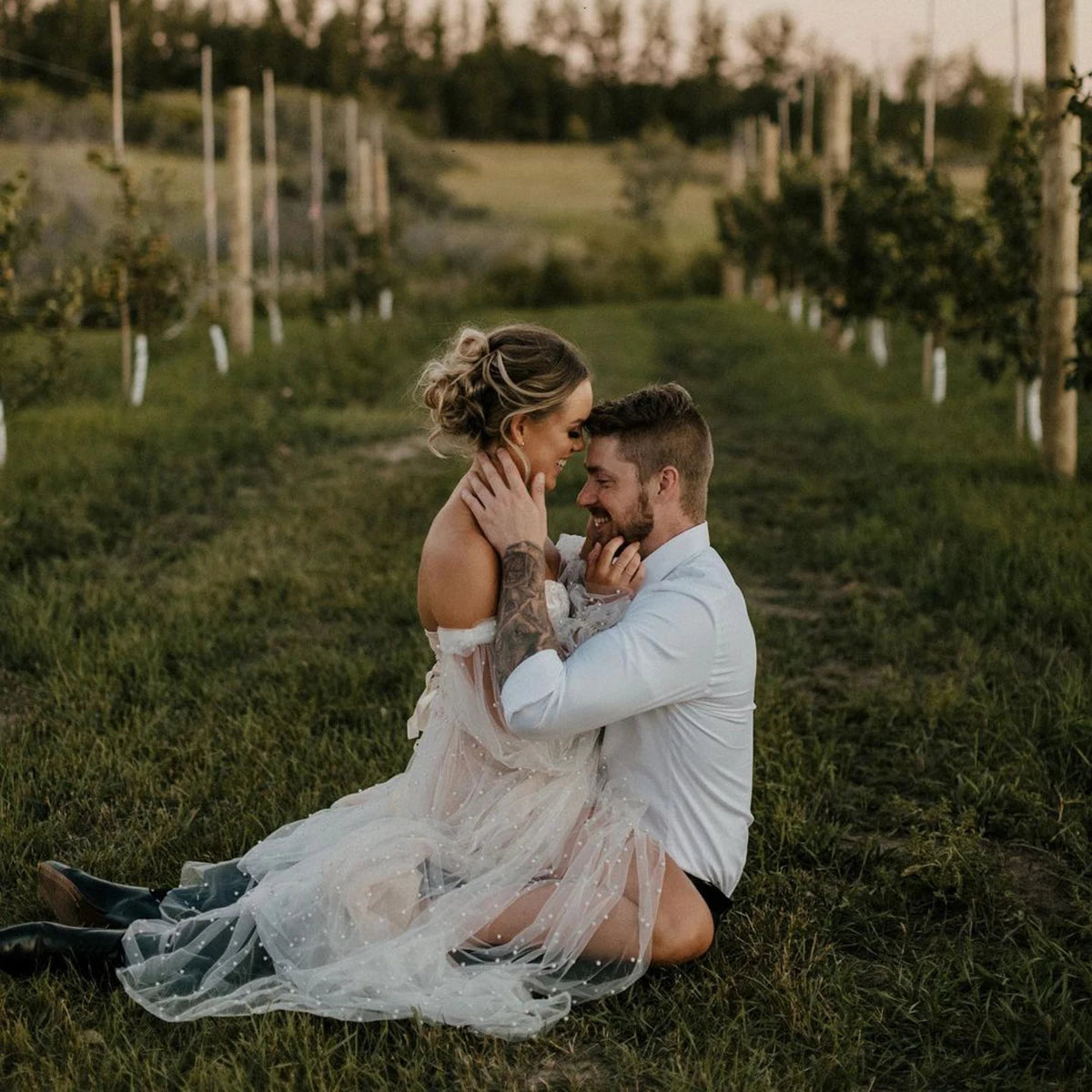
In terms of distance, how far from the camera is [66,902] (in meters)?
3.46

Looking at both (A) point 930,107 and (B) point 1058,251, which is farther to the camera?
(A) point 930,107

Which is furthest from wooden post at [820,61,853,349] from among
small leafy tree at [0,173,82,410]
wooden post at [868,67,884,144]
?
small leafy tree at [0,173,82,410]

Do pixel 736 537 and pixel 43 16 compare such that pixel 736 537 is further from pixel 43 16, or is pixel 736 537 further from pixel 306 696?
pixel 43 16

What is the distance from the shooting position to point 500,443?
3.21 metres

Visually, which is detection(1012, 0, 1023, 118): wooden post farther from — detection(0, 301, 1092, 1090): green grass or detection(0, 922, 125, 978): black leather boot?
detection(0, 922, 125, 978): black leather boot

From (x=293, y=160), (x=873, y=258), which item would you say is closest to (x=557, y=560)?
(x=873, y=258)

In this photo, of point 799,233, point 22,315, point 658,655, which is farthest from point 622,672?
point 799,233

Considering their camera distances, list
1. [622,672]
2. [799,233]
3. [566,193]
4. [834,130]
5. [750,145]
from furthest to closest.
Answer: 1. [566,193]
2. [750,145]
3. [799,233]
4. [834,130]
5. [622,672]

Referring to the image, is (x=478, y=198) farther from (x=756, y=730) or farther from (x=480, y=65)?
(x=756, y=730)

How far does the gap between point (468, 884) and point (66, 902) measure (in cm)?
108

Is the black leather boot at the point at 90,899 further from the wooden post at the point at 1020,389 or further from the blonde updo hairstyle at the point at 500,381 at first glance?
the wooden post at the point at 1020,389

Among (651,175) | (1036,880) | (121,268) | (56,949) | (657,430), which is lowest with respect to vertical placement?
(1036,880)

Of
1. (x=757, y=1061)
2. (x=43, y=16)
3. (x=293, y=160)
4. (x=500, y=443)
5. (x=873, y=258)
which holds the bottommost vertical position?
(x=757, y=1061)

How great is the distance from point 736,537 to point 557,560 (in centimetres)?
477
